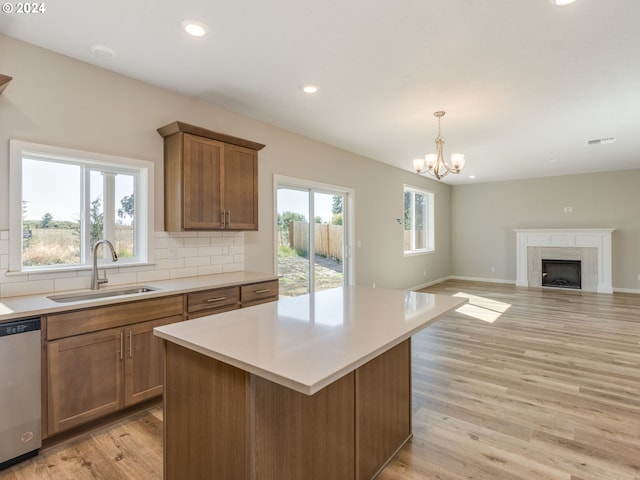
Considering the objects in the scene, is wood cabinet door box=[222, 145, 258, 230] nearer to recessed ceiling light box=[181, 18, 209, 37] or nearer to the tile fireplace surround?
recessed ceiling light box=[181, 18, 209, 37]

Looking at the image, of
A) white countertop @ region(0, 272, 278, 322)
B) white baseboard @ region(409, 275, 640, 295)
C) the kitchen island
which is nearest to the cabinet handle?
white countertop @ region(0, 272, 278, 322)

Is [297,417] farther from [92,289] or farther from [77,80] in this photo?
[77,80]

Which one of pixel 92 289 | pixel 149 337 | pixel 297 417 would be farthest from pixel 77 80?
pixel 297 417

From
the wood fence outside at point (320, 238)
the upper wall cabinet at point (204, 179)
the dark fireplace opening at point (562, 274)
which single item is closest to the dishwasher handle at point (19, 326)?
the upper wall cabinet at point (204, 179)

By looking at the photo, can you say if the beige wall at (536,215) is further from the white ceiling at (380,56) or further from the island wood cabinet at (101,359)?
the island wood cabinet at (101,359)

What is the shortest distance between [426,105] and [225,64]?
6.85 ft

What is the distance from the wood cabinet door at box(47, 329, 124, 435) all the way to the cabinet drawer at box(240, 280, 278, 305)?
106 centimetres

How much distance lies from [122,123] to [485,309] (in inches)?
231

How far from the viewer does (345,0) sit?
205 cm

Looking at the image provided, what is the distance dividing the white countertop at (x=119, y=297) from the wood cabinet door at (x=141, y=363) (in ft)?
0.72

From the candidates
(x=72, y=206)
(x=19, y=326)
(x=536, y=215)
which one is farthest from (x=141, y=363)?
(x=536, y=215)

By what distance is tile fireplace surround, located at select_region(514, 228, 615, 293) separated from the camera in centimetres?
754

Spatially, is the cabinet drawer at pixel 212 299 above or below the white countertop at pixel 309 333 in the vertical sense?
below

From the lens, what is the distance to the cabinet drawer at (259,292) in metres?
3.20
